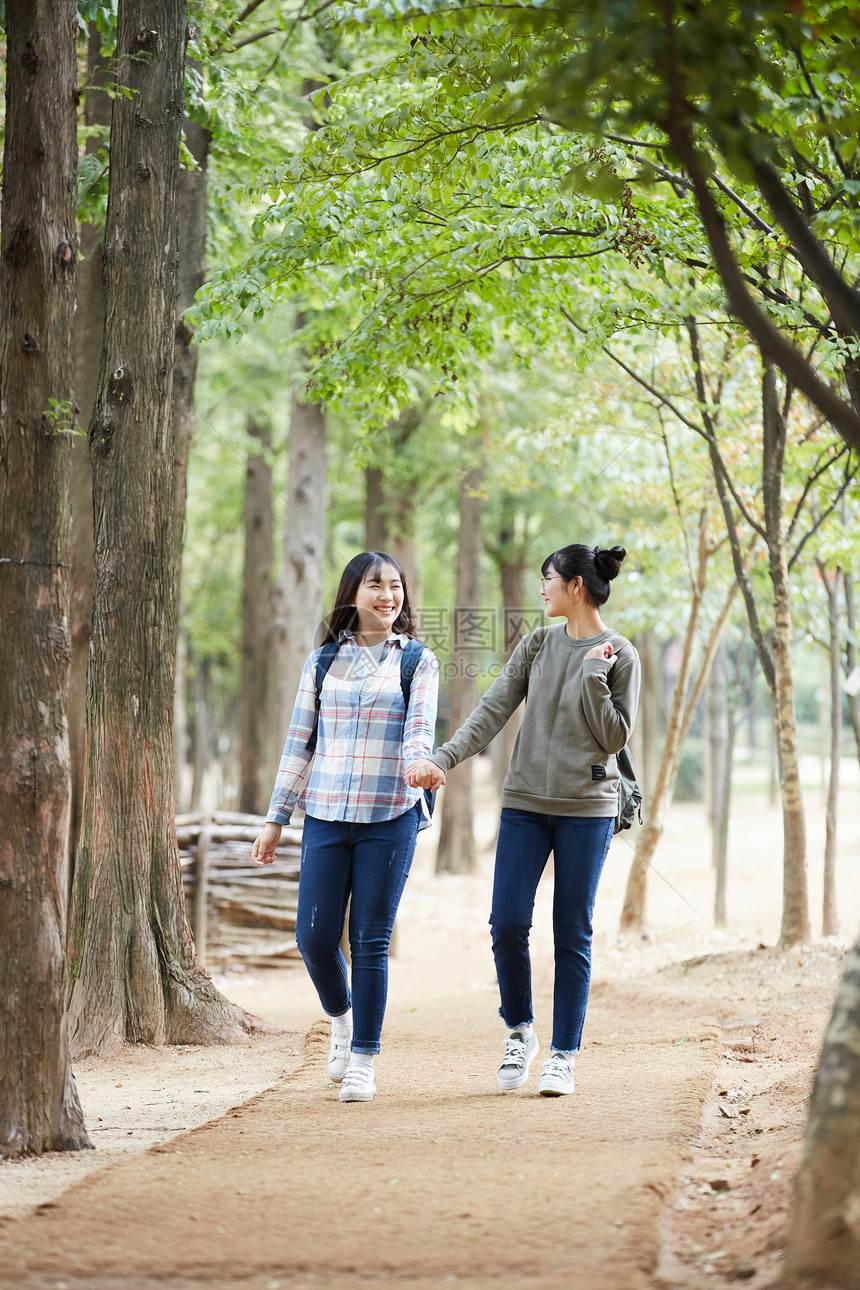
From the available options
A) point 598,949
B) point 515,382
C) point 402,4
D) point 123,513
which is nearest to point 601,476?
point 515,382

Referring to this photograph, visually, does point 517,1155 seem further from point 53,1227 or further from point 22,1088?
point 22,1088

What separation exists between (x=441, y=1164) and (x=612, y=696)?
1.81 meters

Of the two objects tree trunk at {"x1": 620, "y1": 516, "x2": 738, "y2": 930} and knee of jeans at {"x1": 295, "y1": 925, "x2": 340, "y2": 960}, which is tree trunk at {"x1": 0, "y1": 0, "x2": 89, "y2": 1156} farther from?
tree trunk at {"x1": 620, "y1": 516, "x2": 738, "y2": 930}

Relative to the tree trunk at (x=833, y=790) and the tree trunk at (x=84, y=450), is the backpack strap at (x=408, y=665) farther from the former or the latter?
the tree trunk at (x=833, y=790)

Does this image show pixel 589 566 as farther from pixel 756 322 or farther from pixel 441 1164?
pixel 441 1164

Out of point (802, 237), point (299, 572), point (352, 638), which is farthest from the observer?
point (299, 572)

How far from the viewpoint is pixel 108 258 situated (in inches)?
225

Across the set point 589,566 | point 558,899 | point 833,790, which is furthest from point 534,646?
point 833,790

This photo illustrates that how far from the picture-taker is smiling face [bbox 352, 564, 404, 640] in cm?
451

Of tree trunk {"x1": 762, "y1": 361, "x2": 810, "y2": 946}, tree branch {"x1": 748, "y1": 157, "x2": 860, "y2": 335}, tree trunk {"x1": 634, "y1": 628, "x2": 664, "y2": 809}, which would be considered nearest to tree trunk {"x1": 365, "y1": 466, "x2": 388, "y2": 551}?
tree trunk {"x1": 634, "y1": 628, "x2": 664, "y2": 809}

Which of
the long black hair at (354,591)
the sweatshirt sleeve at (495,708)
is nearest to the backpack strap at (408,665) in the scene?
the long black hair at (354,591)

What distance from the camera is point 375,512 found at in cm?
1450

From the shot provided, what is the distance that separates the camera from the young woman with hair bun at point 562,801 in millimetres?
4270

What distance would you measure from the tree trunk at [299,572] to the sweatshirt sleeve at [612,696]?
8.31 metres
